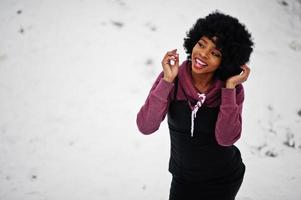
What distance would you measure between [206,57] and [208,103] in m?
0.26

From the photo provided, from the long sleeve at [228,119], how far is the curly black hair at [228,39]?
139mm

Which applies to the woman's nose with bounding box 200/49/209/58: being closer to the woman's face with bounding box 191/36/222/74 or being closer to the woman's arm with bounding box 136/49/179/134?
the woman's face with bounding box 191/36/222/74

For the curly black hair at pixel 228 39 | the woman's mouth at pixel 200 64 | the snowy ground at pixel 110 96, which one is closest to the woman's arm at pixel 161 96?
the woman's mouth at pixel 200 64

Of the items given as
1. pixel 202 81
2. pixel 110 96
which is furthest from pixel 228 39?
pixel 110 96

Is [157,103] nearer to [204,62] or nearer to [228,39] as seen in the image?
[204,62]

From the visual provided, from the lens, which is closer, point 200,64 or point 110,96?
point 200,64

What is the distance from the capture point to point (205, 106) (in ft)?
5.36

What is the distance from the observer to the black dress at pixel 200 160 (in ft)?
5.38

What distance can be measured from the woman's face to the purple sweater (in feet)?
0.36

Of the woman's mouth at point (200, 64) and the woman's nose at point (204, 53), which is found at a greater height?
the woman's nose at point (204, 53)

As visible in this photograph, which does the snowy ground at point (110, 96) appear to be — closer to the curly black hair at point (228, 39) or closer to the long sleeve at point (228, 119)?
the long sleeve at point (228, 119)

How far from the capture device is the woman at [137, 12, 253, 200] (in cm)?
156

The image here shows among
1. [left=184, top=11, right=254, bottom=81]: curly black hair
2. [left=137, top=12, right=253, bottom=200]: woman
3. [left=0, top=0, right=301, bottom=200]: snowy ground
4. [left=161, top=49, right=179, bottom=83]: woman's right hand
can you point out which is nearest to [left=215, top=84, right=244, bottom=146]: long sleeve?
[left=137, top=12, right=253, bottom=200]: woman

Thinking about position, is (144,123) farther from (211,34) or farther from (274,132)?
(274,132)
